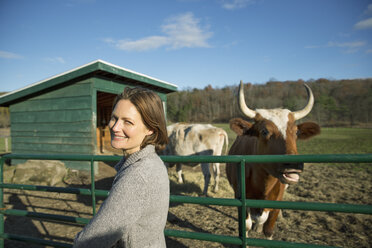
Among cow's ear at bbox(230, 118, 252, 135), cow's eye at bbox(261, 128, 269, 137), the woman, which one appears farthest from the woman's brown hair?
cow's ear at bbox(230, 118, 252, 135)

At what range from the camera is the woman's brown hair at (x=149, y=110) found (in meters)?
1.09

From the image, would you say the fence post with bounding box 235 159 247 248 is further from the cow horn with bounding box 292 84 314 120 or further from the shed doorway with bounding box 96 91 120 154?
the shed doorway with bounding box 96 91 120 154

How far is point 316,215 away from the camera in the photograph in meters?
4.23

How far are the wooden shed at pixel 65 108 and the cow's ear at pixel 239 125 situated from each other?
4911 millimetres

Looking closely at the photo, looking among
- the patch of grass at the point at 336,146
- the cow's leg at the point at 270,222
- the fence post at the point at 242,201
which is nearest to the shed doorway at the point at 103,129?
the patch of grass at the point at 336,146

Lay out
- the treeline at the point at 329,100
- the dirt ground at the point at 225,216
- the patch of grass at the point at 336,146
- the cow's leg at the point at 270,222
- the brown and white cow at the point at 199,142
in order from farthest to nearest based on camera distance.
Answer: the treeline at the point at 329,100 < the patch of grass at the point at 336,146 < the brown and white cow at the point at 199,142 < the dirt ground at the point at 225,216 < the cow's leg at the point at 270,222

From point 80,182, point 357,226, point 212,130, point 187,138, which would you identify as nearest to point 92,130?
point 80,182

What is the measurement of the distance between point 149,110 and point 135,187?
401 millimetres

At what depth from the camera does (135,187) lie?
2.85 ft

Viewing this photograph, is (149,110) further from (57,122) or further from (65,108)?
(57,122)

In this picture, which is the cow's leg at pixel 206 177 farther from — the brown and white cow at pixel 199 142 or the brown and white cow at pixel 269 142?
the brown and white cow at pixel 269 142

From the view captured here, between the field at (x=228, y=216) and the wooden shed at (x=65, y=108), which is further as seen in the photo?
the wooden shed at (x=65, y=108)

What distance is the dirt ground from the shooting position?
11.4 ft

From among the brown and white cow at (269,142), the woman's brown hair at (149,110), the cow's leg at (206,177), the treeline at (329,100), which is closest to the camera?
the woman's brown hair at (149,110)
